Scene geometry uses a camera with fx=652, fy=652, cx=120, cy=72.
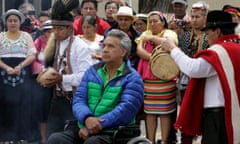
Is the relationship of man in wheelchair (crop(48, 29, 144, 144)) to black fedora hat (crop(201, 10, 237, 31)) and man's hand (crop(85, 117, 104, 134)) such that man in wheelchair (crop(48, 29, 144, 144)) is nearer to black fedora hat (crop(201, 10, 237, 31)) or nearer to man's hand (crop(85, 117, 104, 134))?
man's hand (crop(85, 117, 104, 134))

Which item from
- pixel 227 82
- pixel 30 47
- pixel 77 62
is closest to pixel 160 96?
pixel 77 62

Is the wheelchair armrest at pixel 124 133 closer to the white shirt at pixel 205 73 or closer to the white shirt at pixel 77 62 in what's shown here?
the white shirt at pixel 205 73

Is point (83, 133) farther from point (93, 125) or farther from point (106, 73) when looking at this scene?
point (106, 73)

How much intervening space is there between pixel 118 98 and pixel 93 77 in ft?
1.14

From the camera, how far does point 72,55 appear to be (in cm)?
704

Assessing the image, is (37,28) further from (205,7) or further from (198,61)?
(198,61)

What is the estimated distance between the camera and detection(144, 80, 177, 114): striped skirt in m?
8.45

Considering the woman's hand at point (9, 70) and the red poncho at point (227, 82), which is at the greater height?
the red poncho at point (227, 82)

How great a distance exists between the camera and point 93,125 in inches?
237

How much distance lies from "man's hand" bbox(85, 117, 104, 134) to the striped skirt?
2.51 meters

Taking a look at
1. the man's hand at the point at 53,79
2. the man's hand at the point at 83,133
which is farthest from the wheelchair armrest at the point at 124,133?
the man's hand at the point at 53,79

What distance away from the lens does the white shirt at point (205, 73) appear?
19.2 ft

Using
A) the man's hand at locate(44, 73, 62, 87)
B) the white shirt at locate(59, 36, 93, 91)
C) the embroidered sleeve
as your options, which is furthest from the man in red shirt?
the man's hand at locate(44, 73, 62, 87)

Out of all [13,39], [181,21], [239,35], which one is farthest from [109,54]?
[181,21]
